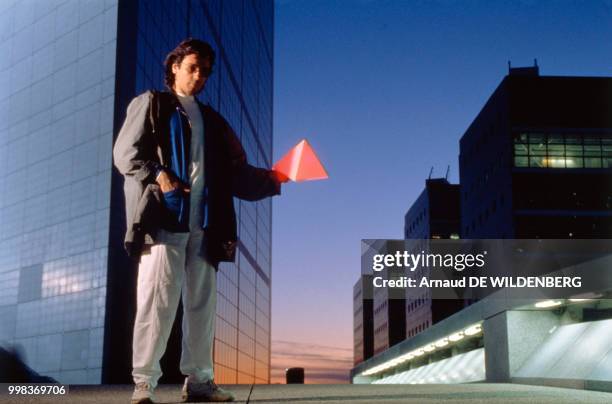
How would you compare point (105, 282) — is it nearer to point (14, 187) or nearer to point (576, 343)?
point (14, 187)

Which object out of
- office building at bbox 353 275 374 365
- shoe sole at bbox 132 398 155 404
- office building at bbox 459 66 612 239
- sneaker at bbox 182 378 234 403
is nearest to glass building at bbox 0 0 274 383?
sneaker at bbox 182 378 234 403

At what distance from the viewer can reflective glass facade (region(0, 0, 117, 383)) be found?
2894cm

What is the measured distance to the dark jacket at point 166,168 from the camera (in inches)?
136

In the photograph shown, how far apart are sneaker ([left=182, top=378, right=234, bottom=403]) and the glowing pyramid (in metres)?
1.09

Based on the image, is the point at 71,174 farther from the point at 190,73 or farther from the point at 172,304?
the point at 172,304

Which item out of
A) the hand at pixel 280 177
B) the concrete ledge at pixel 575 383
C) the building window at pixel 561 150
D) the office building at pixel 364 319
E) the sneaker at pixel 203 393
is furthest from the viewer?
the office building at pixel 364 319

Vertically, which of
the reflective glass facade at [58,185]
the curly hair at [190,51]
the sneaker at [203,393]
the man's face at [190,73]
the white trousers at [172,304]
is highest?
the reflective glass facade at [58,185]

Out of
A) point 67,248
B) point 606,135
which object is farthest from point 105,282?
point 606,135

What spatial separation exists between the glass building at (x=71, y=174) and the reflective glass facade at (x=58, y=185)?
56 millimetres

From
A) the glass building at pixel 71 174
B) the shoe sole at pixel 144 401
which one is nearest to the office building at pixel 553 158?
the glass building at pixel 71 174

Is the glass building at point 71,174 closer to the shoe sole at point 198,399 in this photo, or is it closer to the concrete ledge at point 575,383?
the concrete ledge at point 575,383

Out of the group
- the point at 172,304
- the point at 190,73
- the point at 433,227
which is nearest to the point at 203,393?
the point at 172,304

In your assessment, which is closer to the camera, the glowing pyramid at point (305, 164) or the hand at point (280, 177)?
the glowing pyramid at point (305, 164)

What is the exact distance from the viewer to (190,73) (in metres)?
3.80
